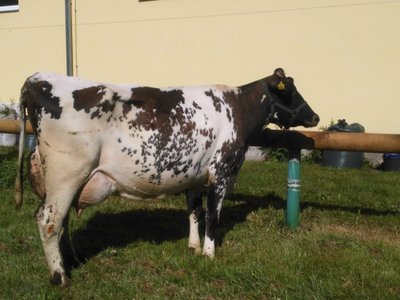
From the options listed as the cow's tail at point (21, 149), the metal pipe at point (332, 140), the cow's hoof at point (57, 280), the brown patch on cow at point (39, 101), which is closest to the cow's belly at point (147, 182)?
the brown patch on cow at point (39, 101)

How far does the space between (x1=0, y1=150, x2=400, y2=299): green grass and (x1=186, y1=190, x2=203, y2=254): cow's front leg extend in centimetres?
14

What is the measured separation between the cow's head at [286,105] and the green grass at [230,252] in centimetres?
116

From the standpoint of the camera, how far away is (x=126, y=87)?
412 cm

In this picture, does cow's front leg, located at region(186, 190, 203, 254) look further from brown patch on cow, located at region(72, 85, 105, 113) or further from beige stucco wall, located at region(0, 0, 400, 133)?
beige stucco wall, located at region(0, 0, 400, 133)

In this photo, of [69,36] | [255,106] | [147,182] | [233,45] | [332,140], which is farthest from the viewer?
[69,36]

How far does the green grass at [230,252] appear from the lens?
384 cm

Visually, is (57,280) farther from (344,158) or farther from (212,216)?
(344,158)

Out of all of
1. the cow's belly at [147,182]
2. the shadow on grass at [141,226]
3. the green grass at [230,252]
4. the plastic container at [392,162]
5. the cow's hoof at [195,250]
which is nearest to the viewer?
the green grass at [230,252]

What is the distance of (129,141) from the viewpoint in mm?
3957

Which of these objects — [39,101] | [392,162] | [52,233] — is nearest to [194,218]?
[52,233]

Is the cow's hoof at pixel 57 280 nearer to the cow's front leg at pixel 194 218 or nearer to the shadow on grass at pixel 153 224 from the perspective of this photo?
the shadow on grass at pixel 153 224

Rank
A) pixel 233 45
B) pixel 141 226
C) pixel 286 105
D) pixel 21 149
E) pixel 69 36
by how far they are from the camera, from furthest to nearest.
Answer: pixel 69 36
pixel 233 45
pixel 141 226
pixel 286 105
pixel 21 149

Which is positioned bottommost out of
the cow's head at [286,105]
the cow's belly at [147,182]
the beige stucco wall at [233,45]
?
the cow's belly at [147,182]

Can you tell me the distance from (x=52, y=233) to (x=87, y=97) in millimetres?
1048
